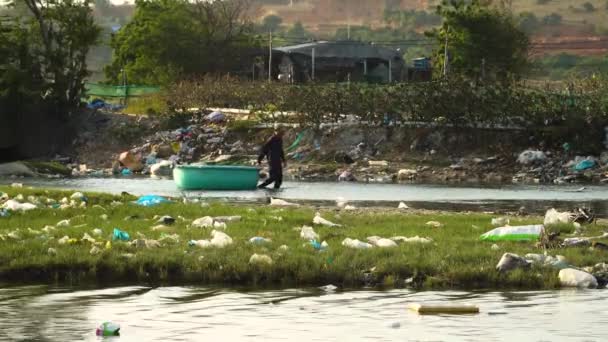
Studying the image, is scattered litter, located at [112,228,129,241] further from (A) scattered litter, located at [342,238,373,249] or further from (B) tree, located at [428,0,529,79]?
(B) tree, located at [428,0,529,79]

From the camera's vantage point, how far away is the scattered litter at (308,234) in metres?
17.0

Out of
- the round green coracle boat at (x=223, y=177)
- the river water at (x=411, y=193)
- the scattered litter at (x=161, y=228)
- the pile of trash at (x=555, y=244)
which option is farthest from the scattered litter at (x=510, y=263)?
the round green coracle boat at (x=223, y=177)

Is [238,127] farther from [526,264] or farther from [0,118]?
[526,264]

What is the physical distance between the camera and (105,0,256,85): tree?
62.5 m

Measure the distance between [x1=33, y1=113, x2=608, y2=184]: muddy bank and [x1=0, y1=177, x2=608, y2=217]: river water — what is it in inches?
142

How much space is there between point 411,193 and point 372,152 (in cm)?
1139

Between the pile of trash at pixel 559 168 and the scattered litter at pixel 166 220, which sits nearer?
the scattered litter at pixel 166 220

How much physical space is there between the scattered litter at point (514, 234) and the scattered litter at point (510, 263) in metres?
1.63

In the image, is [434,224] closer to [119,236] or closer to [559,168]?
[119,236]

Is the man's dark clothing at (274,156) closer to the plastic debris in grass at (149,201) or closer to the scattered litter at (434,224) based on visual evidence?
the plastic debris in grass at (149,201)

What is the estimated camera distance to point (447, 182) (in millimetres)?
37469

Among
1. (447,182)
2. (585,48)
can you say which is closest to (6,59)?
(447,182)

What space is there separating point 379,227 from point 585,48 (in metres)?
102

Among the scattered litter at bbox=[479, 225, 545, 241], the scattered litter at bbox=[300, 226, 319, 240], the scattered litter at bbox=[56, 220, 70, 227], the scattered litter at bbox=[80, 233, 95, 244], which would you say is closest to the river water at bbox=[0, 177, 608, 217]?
the scattered litter at bbox=[479, 225, 545, 241]
